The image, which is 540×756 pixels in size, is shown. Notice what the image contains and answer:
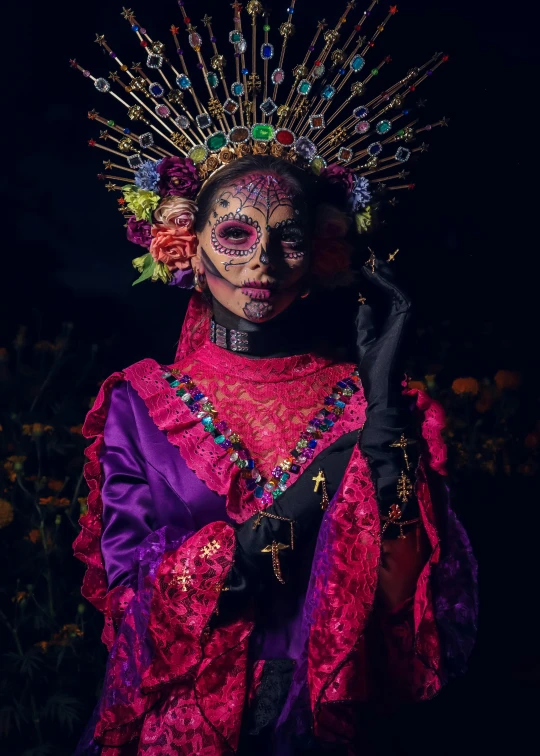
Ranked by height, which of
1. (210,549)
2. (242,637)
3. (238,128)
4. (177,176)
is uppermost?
(238,128)

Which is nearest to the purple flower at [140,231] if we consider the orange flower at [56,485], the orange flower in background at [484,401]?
the orange flower at [56,485]

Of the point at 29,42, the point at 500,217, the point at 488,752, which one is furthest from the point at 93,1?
the point at 488,752

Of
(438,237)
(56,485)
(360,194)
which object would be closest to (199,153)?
A: (360,194)

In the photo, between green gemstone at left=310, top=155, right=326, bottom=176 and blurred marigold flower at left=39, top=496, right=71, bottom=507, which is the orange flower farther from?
green gemstone at left=310, top=155, right=326, bottom=176

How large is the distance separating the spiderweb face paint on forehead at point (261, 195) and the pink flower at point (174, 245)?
11 cm

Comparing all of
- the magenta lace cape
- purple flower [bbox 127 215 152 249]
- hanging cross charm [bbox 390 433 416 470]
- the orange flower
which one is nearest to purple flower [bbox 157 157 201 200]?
purple flower [bbox 127 215 152 249]

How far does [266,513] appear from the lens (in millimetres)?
1742

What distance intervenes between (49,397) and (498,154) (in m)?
1.49

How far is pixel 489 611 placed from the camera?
257cm

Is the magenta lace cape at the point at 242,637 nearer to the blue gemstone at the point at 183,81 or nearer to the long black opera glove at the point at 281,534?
the long black opera glove at the point at 281,534

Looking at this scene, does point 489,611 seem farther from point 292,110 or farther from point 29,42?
point 29,42

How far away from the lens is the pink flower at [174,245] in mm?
1960

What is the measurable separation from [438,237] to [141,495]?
4.21ft

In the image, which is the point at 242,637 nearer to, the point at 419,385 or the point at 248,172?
the point at 248,172
